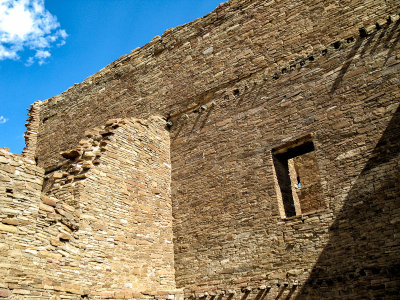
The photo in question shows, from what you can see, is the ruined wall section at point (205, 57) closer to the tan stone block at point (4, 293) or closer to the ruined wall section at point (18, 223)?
the ruined wall section at point (18, 223)

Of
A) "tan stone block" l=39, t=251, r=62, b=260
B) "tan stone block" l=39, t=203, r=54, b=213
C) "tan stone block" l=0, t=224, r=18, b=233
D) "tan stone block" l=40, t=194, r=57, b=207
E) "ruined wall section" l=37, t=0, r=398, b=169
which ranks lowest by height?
"tan stone block" l=39, t=251, r=62, b=260

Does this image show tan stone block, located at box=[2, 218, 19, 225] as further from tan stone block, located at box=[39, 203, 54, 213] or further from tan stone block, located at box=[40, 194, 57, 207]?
tan stone block, located at box=[40, 194, 57, 207]

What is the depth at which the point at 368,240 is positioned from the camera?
7031 millimetres

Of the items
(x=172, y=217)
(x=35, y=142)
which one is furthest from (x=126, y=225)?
(x=35, y=142)

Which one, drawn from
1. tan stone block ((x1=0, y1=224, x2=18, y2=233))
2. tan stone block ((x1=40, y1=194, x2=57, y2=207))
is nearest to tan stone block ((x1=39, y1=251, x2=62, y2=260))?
tan stone block ((x1=0, y1=224, x2=18, y2=233))

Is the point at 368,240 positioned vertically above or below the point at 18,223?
below

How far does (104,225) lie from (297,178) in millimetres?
7855

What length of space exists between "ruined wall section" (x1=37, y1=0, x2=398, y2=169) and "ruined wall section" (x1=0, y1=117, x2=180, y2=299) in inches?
57.9

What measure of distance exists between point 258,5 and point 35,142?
9.53m

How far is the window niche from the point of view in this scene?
864 centimetres

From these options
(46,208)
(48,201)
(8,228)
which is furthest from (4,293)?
(48,201)

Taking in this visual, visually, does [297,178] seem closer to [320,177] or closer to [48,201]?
[320,177]

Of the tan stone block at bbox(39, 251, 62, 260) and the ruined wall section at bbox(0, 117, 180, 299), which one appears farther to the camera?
the tan stone block at bbox(39, 251, 62, 260)

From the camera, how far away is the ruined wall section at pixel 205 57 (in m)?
9.20
